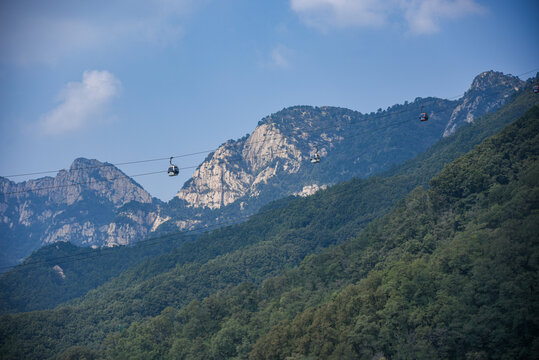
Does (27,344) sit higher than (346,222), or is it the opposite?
(346,222)

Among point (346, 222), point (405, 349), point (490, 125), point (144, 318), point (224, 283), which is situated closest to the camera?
point (405, 349)

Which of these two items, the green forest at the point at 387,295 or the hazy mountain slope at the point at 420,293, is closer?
the hazy mountain slope at the point at 420,293

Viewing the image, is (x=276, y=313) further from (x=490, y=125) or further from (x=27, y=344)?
(x=490, y=125)

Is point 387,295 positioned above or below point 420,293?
above

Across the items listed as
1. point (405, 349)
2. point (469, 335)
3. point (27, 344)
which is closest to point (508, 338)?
point (469, 335)
